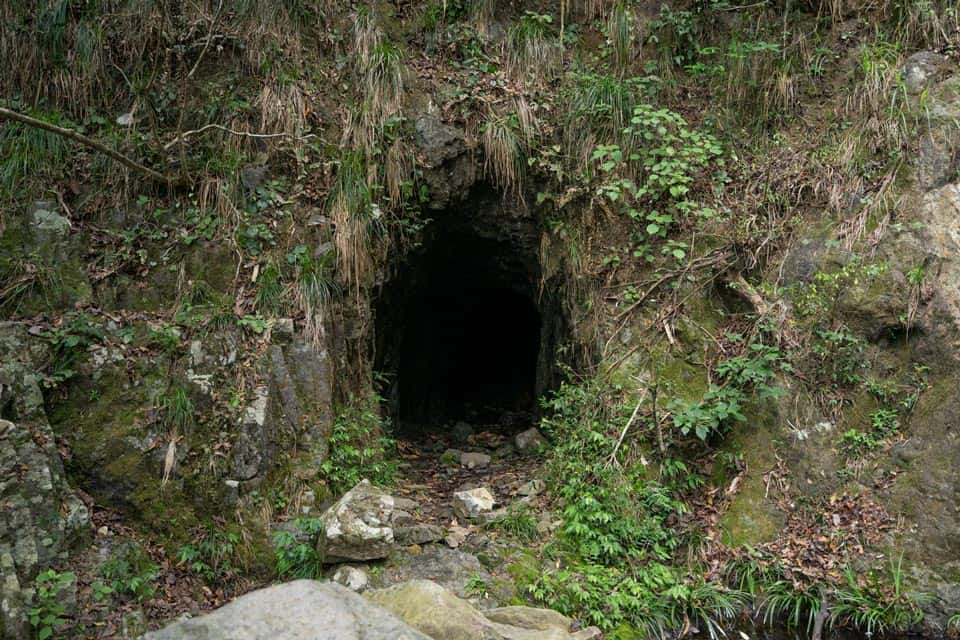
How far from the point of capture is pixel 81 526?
14.0 feet

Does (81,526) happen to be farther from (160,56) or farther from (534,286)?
(534,286)

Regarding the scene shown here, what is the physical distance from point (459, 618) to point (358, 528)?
114cm

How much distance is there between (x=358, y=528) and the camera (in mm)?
4555

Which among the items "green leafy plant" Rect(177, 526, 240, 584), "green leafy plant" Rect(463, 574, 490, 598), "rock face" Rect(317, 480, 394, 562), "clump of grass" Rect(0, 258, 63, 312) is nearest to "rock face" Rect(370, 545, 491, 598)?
"green leafy plant" Rect(463, 574, 490, 598)

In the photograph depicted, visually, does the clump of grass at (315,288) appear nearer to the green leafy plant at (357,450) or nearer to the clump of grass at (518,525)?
the green leafy plant at (357,450)

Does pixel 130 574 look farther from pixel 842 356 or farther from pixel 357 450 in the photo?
pixel 842 356

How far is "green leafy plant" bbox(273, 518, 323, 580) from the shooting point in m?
4.60

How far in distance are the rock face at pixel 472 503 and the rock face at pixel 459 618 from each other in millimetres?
1203

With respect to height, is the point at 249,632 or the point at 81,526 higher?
the point at 249,632

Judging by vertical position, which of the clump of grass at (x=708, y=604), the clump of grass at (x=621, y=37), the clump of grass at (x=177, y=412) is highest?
the clump of grass at (x=621, y=37)

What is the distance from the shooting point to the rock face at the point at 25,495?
11.9 ft

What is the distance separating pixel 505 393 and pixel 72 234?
21.3 feet

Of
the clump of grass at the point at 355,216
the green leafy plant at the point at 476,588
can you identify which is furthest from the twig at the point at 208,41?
the green leafy plant at the point at 476,588

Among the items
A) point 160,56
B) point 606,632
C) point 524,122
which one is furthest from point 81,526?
point 524,122
